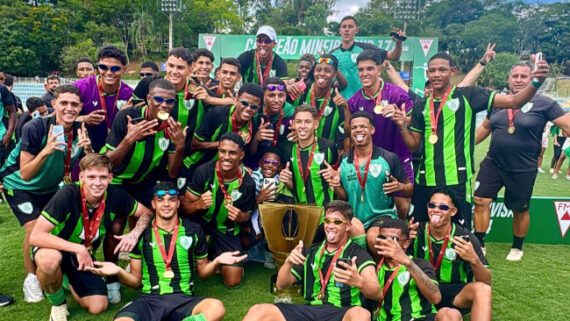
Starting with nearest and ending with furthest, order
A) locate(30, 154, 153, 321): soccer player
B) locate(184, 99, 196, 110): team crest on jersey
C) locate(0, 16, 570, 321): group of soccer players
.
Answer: locate(0, 16, 570, 321): group of soccer players, locate(30, 154, 153, 321): soccer player, locate(184, 99, 196, 110): team crest on jersey

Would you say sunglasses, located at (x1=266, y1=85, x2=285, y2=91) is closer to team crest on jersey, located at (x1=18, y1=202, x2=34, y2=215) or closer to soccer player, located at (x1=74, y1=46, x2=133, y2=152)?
soccer player, located at (x1=74, y1=46, x2=133, y2=152)

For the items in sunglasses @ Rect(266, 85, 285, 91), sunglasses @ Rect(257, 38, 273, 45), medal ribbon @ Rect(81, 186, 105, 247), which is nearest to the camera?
medal ribbon @ Rect(81, 186, 105, 247)

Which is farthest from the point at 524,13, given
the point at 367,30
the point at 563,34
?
the point at 367,30

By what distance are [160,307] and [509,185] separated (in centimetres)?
465

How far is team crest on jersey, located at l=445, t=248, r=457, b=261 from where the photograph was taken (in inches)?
142

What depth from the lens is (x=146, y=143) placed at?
14.3ft

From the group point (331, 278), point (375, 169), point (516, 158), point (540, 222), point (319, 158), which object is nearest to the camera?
point (331, 278)

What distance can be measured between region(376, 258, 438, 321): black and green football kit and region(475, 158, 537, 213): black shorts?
257 cm

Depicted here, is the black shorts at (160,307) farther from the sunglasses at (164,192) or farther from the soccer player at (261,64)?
the soccer player at (261,64)

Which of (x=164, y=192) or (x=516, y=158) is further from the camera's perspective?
(x=516, y=158)

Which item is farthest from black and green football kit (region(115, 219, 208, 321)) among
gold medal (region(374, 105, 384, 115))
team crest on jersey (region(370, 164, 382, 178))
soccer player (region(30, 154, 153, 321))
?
gold medal (region(374, 105, 384, 115))

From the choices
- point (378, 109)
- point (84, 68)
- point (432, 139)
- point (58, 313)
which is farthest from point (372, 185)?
point (84, 68)

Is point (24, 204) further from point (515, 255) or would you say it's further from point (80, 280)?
point (515, 255)

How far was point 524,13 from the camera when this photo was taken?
71875 mm
